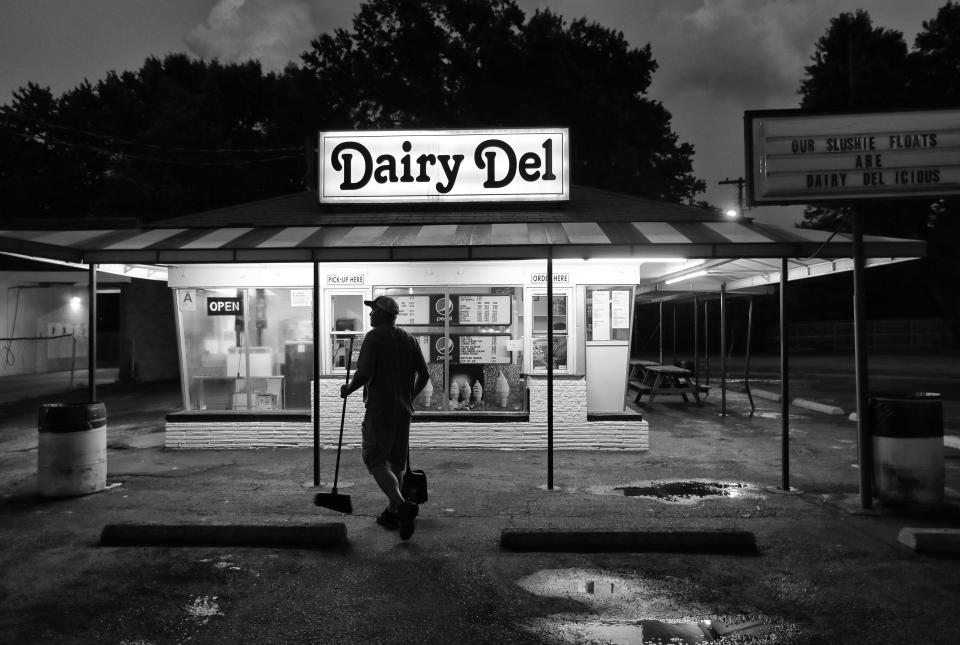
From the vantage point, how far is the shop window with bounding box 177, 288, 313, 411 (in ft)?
37.1

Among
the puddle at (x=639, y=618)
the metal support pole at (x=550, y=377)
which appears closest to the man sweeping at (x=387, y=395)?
the puddle at (x=639, y=618)

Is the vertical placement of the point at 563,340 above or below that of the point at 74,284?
below

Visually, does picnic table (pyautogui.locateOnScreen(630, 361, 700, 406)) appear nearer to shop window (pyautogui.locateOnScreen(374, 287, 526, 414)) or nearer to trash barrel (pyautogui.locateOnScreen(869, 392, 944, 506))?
shop window (pyautogui.locateOnScreen(374, 287, 526, 414))

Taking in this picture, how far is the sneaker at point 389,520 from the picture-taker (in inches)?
253

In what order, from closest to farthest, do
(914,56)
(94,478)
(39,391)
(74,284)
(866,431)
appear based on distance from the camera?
(866,431), (94,478), (39,391), (74,284), (914,56)

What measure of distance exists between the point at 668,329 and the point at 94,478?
3961 cm

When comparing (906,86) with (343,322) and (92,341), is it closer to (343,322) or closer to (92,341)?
(343,322)

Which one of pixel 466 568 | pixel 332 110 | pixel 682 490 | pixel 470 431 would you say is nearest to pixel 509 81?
pixel 332 110

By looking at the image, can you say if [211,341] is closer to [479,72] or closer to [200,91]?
[479,72]

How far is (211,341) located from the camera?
37.7 ft

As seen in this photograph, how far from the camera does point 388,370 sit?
642cm

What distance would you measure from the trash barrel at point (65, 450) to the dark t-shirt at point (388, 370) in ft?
11.8

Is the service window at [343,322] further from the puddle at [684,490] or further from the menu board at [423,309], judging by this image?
the puddle at [684,490]

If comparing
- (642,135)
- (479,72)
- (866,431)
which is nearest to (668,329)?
(642,135)
